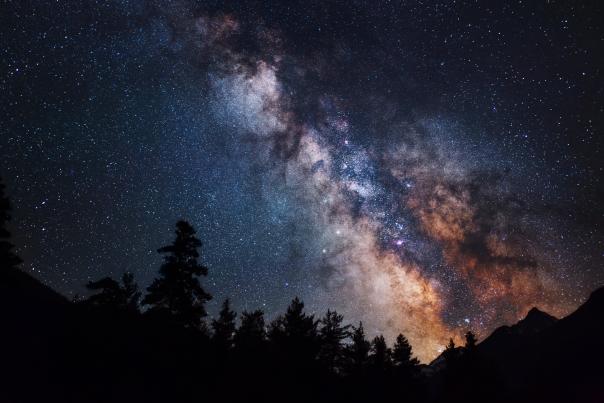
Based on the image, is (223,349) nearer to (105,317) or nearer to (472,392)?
(105,317)

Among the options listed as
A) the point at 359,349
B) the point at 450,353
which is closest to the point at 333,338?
the point at 359,349

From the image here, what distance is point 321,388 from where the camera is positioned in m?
22.2

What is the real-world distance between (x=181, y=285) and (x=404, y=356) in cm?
2705

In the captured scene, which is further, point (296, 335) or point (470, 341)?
point (470, 341)

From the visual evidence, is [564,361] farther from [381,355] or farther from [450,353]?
[381,355]

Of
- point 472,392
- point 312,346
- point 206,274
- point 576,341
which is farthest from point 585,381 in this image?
point 206,274

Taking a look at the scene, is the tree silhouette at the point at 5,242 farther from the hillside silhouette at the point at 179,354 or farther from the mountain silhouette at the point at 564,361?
the mountain silhouette at the point at 564,361

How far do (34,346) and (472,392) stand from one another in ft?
109

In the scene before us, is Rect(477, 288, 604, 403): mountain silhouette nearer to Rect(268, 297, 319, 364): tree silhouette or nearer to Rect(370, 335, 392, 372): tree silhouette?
Rect(370, 335, 392, 372): tree silhouette

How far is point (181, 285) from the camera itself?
24.2 m

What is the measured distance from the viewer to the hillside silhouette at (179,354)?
1778 cm

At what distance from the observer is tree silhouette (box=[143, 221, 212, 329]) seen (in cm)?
2373

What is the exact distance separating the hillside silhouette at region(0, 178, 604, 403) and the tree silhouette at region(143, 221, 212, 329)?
65 millimetres

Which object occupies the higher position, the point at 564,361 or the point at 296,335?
the point at 564,361
